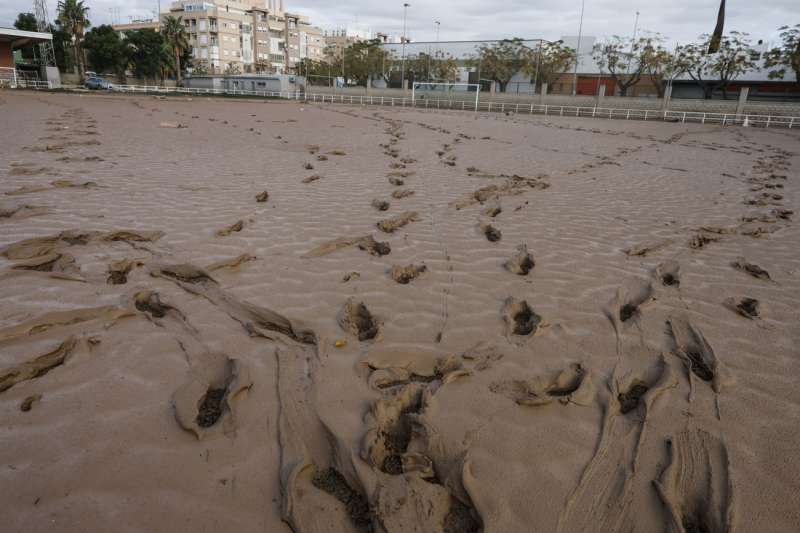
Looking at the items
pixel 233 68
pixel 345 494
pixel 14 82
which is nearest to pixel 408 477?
pixel 345 494

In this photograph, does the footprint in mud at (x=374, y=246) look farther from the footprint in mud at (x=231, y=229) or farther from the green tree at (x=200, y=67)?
the green tree at (x=200, y=67)

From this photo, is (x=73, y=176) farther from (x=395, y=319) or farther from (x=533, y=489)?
(x=533, y=489)

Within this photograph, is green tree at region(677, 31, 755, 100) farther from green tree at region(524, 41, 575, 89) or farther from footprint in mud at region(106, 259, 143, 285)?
footprint in mud at region(106, 259, 143, 285)

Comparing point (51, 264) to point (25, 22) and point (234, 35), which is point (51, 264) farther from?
point (234, 35)

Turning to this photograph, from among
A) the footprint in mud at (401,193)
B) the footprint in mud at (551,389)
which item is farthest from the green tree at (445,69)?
the footprint in mud at (551,389)

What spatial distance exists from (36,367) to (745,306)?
180 inches

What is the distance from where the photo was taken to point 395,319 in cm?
321

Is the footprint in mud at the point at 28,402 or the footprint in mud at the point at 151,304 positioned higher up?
the footprint in mud at the point at 151,304

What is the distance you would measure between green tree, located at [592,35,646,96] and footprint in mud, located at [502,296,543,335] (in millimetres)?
48066

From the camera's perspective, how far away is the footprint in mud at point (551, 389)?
2445 mm

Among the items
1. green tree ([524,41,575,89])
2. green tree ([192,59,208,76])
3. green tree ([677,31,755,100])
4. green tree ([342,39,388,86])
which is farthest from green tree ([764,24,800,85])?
green tree ([192,59,208,76])

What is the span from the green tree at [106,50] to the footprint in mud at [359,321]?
58.0 metres

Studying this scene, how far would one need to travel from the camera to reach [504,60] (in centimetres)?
5038

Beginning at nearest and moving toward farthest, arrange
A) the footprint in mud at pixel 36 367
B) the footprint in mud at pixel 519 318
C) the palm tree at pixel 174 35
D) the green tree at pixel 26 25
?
the footprint in mud at pixel 36 367
the footprint in mud at pixel 519 318
the palm tree at pixel 174 35
the green tree at pixel 26 25
